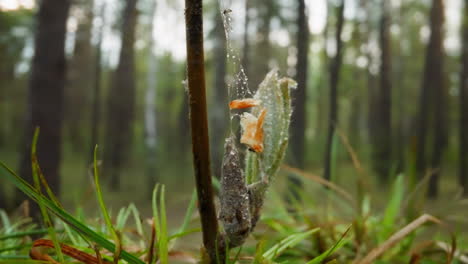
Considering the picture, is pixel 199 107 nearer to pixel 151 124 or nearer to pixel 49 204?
pixel 49 204

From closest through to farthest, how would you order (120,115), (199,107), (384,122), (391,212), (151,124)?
(199,107) < (391,212) < (151,124) < (384,122) < (120,115)

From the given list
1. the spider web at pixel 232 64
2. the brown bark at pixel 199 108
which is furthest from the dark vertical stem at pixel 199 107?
the spider web at pixel 232 64

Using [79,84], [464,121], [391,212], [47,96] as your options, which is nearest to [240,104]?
[391,212]

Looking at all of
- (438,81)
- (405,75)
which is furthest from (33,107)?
(405,75)

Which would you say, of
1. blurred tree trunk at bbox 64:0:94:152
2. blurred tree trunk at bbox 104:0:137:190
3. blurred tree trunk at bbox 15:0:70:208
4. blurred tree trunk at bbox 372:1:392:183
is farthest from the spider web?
blurred tree trunk at bbox 64:0:94:152

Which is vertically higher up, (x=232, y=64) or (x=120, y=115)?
(x=232, y=64)
